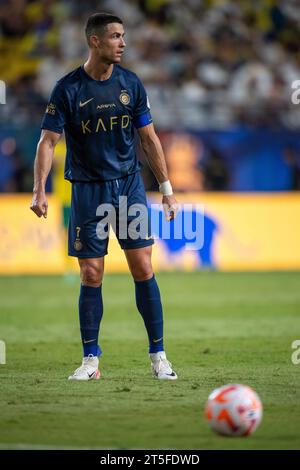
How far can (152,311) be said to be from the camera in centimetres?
754

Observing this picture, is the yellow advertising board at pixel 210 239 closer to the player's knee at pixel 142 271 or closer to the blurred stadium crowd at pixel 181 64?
the blurred stadium crowd at pixel 181 64

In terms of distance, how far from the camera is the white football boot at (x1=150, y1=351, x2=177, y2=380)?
293 inches

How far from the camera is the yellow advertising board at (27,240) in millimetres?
17562

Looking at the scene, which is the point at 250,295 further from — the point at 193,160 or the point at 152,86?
the point at 152,86

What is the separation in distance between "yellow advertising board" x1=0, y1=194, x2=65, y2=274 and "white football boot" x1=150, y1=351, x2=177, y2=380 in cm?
1003

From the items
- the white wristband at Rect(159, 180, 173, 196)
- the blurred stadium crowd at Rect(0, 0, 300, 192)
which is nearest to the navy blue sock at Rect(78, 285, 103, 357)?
the white wristband at Rect(159, 180, 173, 196)

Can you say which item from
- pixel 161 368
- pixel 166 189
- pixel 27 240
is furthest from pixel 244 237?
pixel 161 368

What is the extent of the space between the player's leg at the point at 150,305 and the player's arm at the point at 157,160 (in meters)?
0.34

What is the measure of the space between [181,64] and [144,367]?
43.3 ft

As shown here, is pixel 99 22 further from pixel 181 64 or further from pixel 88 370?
pixel 181 64

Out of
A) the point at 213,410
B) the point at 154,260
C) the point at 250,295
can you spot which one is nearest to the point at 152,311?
A: the point at 213,410

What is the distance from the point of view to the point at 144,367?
26.7ft

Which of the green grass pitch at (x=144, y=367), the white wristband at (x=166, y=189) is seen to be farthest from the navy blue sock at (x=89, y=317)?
the white wristband at (x=166, y=189)
